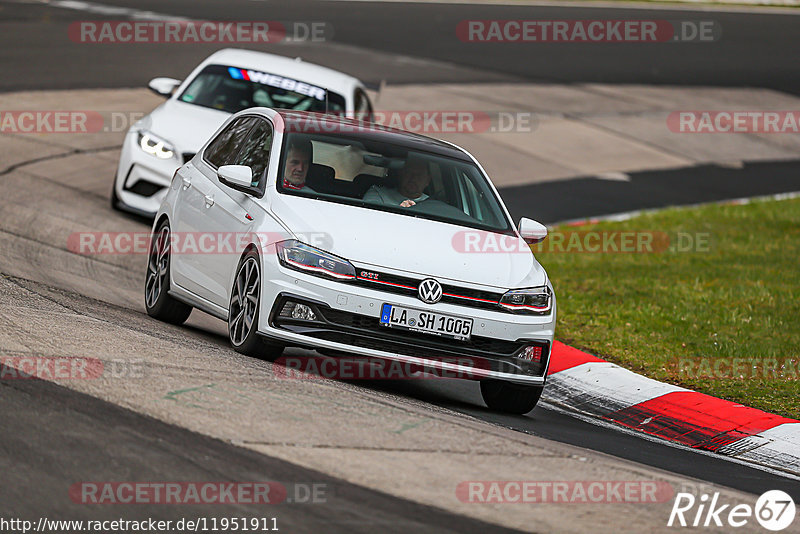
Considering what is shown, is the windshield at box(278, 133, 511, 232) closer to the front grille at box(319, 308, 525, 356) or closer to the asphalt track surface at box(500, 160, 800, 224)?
the front grille at box(319, 308, 525, 356)

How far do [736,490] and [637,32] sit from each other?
30.1 meters

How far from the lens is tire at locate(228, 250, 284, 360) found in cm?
788

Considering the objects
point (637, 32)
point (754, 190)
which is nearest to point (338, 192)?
point (754, 190)

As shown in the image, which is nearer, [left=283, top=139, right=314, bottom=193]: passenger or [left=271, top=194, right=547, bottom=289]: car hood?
[left=271, top=194, right=547, bottom=289]: car hood

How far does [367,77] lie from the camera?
966 inches

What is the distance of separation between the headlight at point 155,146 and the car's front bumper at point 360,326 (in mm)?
5636

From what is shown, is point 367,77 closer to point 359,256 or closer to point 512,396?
point 512,396

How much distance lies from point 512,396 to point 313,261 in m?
1.64

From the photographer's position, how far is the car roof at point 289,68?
14180 mm

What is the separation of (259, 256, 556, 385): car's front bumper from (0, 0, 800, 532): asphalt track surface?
0.53 m

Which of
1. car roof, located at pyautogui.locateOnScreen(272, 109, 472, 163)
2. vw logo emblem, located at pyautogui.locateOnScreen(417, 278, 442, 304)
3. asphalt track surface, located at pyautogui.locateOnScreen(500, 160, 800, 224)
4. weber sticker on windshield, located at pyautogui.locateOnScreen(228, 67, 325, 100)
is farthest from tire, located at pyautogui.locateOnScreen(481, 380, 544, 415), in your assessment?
asphalt track surface, located at pyautogui.locateOnScreen(500, 160, 800, 224)

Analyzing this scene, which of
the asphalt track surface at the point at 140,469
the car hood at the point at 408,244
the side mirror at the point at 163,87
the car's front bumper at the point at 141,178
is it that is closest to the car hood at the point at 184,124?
the car's front bumper at the point at 141,178

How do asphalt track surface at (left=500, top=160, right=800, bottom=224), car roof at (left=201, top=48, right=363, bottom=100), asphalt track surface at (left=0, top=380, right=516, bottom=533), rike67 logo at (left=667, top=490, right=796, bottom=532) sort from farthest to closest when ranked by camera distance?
asphalt track surface at (left=500, top=160, right=800, bottom=224) < car roof at (left=201, top=48, right=363, bottom=100) < rike67 logo at (left=667, top=490, right=796, bottom=532) < asphalt track surface at (left=0, top=380, right=516, bottom=533)

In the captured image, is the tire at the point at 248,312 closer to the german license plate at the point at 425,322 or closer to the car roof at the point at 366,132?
the german license plate at the point at 425,322
